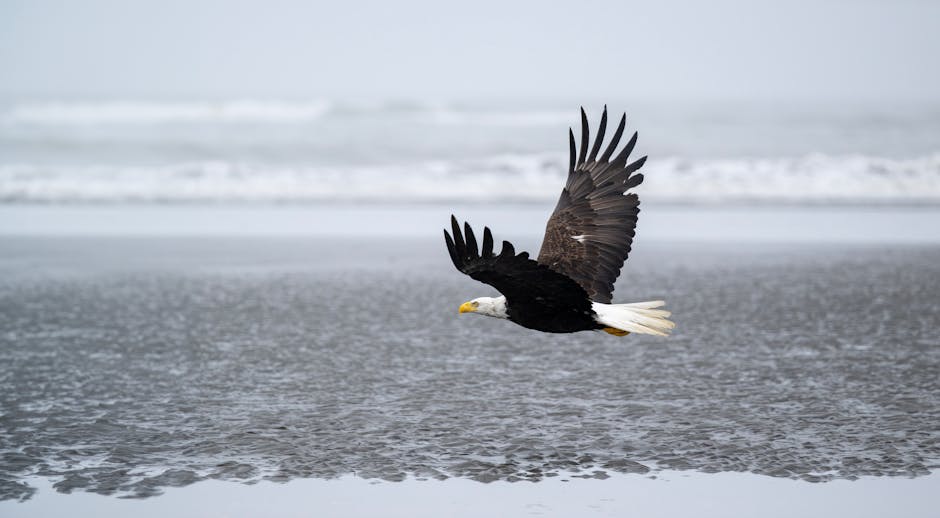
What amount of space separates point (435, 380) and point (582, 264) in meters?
1.54

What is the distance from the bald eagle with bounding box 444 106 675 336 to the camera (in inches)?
263

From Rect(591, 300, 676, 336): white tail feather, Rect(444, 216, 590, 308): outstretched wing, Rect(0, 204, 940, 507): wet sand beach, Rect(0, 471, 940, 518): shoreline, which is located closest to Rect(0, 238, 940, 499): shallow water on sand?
Rect(0, 204, 940, 507): wet sand beach

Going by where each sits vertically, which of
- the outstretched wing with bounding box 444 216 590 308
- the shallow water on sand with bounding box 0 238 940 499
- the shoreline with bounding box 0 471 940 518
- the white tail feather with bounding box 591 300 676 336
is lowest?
the shoreline with bounding box 0 471 940 518

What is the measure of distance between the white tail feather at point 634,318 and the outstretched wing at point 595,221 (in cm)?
36

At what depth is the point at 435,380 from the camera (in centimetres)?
867

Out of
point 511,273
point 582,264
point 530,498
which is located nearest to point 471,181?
point 582,264

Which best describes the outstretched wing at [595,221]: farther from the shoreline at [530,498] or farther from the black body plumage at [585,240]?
the shoreline at [530,498]

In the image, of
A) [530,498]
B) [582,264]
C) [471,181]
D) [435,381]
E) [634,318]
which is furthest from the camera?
[471,181]

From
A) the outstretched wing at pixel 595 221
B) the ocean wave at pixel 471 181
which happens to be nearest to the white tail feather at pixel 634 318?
the outstretched wing at pixel 595 221

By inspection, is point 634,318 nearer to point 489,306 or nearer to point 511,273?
point 489,306

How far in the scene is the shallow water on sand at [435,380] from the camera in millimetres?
6645

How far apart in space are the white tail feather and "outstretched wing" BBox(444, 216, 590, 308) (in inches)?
5.2

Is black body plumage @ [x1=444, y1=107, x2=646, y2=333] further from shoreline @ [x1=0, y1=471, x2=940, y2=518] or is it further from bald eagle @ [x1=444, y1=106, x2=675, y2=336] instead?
shoreline @ [x1=0, y1=471, x2=940, y2=518]

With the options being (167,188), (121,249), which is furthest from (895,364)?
(167,188)
